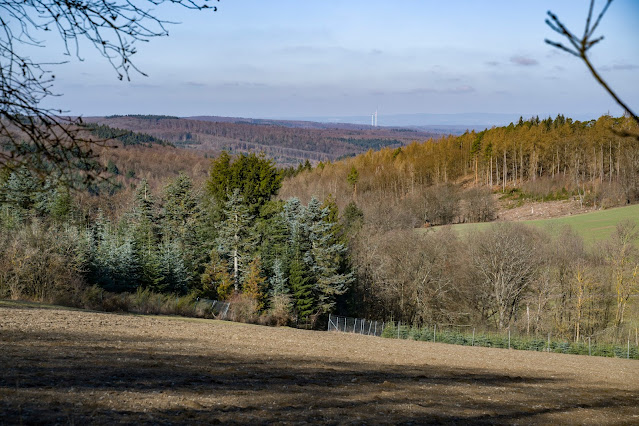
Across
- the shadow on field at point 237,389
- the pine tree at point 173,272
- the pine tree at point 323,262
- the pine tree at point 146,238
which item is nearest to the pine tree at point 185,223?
the pine tree at point 146,238

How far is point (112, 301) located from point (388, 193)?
269 feet

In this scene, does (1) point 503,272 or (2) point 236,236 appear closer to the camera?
(2) point 236,236

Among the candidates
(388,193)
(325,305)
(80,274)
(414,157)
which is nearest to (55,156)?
(80,274)

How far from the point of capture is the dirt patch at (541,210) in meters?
81.6

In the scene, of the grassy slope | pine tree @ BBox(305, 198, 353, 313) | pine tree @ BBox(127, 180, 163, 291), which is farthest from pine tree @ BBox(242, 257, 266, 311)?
the grassy slope

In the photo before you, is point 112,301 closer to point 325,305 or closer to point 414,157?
point 325,305

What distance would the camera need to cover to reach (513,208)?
89875 millimetres

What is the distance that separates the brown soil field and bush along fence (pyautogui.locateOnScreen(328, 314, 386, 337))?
2184cm

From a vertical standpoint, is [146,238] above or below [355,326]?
above

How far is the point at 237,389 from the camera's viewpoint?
8469mm

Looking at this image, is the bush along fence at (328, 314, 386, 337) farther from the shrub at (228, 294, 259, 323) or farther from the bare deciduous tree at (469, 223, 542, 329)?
the bare deciduous tree at (469, 223, 542, 329)

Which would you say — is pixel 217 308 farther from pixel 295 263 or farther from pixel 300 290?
pixel 295 263

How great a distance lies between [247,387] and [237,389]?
310 millimetres

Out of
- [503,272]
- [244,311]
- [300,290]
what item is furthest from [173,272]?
[503,272]
